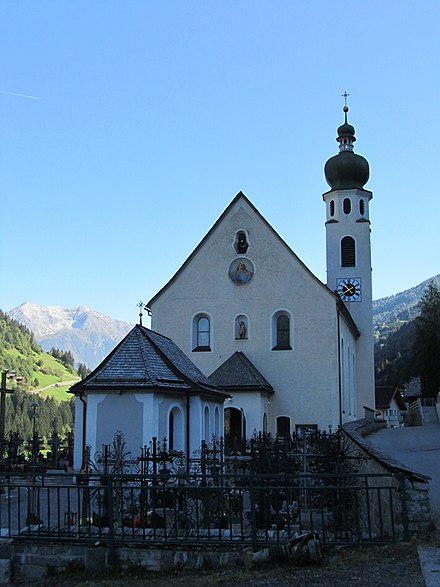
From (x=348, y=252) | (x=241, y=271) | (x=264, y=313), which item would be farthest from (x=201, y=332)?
(x=348, y=252)

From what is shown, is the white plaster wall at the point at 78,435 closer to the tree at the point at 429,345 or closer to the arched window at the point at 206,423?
the arched window at the point at 206,423

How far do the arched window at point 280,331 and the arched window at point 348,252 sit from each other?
34.2 ft

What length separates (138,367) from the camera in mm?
21641

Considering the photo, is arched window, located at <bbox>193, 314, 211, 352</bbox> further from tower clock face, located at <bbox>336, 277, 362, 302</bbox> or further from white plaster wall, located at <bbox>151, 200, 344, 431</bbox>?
tower clock face, located at <bbox>336, 277, 362, 302</bbox>

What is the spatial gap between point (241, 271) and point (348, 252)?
35.9 ft

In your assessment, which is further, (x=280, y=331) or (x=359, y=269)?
(x=359, y=269)

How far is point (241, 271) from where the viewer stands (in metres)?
37.2

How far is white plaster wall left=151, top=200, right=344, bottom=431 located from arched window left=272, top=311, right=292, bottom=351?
320 millimetres

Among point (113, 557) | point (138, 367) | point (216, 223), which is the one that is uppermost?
point (216, 223)

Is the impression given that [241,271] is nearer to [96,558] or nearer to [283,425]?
[283,425]

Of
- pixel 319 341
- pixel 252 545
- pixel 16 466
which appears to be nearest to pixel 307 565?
pixel 252 545

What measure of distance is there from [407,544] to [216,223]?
28.6 m

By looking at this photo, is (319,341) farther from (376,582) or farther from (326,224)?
(376,582)

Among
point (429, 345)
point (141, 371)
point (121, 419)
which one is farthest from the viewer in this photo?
point (429, 345)
